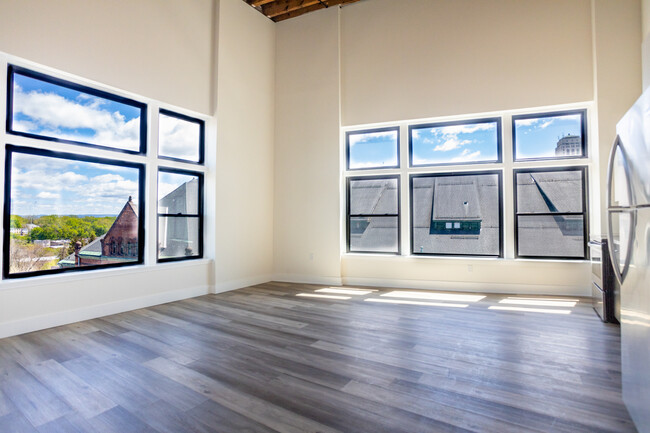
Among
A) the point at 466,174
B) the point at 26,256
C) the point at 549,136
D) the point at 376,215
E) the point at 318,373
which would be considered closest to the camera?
the point at 318,373

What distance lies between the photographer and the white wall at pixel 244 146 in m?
5.18

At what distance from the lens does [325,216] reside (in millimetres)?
5781

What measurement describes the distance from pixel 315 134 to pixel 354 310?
3128 mm

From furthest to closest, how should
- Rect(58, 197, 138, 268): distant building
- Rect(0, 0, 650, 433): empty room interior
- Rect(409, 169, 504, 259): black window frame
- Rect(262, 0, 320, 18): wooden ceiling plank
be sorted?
1. Rect(262, 0, 320, 18): wooden ceiling plank
2. Rect(409, 169, 504, 259): black window frame
3. Rect(58, 197, 138, 268): distant building
4. Rect(0, 0, 650, 433): empty room interior

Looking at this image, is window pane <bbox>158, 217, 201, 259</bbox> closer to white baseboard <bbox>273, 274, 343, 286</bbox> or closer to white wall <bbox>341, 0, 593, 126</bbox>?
white baseboard <bbox>273, 274, 343, 286</bbox>

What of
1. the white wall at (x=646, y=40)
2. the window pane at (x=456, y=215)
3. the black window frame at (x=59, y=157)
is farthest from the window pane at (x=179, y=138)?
the white wall at (x=646, y=40)

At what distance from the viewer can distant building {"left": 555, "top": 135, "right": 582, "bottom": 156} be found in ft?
15.7

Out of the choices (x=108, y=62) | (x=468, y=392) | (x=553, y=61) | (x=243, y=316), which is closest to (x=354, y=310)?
(x=243, y=316)

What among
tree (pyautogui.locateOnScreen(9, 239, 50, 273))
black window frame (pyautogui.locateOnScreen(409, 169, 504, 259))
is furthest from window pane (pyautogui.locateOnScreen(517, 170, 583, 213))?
tree (pyautogui.locateOnScreen(9, 239, 50, 273))

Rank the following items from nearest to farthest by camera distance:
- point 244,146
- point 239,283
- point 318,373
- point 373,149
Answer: point 318,373 < point 239,283 < point 244,146 < point 373,149

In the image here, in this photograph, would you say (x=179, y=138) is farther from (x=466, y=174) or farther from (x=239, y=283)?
(x=466, y=174)

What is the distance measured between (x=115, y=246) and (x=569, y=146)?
5.96 metres

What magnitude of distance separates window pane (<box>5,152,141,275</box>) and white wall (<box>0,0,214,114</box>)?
100 cm

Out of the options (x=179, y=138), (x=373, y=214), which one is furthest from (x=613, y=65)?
(x=179, y=138)
